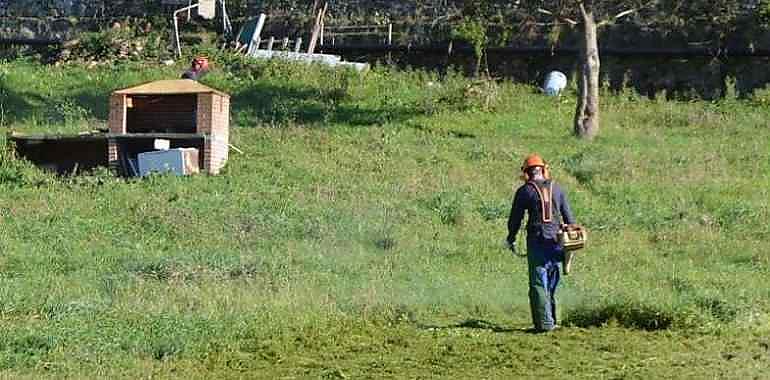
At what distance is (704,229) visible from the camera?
14.9 meters

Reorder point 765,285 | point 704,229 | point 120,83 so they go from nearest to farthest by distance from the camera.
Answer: point 765,285 < point 704,229 < point 120,83

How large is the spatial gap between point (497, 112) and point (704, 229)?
847 cm

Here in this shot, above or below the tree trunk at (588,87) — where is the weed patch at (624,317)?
below

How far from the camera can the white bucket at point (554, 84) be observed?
82.0 feet

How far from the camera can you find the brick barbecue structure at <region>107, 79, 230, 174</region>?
18.2 meters

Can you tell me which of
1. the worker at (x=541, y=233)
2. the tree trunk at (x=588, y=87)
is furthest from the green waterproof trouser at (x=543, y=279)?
the tree trunk at (x=588, y=87)

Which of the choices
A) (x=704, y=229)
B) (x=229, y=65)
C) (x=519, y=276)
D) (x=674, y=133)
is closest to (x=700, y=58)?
(x=674, y=133)

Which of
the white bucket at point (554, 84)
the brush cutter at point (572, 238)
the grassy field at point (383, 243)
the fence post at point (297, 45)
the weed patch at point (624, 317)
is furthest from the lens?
the fence post at point (297, 45)

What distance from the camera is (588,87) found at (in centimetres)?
2125

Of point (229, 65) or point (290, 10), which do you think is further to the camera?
point (290, 10)

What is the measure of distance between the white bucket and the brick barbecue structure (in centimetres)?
838

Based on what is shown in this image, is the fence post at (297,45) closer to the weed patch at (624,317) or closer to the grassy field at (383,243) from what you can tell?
the grassy field at (383,243)

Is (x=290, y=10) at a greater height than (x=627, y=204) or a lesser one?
greater

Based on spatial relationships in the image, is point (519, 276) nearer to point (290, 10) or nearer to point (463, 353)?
point (463, 353)
